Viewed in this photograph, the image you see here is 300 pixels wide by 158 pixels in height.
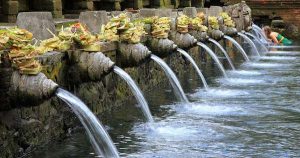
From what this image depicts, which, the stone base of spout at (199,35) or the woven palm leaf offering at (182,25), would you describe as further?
the stone base of spout at (199,35)

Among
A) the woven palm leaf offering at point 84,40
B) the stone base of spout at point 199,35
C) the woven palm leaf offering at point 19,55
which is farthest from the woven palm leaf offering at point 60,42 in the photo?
the stone base of spout at point 199,35

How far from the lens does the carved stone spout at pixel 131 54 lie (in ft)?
29.3

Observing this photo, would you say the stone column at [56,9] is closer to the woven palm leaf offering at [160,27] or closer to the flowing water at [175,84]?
the woven palm leaf offering at [160,27]

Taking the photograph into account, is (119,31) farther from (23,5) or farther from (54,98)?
(23,5)

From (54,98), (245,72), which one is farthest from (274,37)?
(54,98)

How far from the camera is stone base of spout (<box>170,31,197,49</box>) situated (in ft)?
39.6

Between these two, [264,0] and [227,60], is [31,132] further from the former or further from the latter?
[264,0]

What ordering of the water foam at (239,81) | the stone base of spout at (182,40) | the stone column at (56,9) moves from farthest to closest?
the stone column at (56,9), the water foam at (239,81), the stone base of spout at (182,40)

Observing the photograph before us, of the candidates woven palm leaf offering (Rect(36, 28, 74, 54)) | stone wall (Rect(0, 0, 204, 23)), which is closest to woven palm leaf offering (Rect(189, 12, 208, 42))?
stone wall (Rect(0, 0, 204, 23))

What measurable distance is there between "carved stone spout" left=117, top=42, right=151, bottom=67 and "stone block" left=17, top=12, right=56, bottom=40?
1632 millimetres

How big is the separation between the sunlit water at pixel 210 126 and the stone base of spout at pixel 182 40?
86 cm

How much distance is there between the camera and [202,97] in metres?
10.5

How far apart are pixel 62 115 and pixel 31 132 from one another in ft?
3.14

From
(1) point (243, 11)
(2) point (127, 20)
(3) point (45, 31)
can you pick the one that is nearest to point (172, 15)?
(2) point (127, 20)
